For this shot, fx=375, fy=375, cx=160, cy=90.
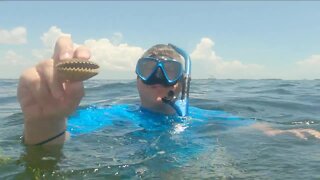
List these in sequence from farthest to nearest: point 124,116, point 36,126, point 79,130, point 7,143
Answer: point 124,116
point 79,130
point 7,143
point 36,126

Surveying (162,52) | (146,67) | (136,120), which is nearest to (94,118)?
(136,120)

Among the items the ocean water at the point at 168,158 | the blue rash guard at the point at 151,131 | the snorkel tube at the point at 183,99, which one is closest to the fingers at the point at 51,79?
the ocean water at the point at 168,158

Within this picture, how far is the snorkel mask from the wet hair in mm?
98

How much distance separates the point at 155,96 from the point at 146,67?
0.40 meters

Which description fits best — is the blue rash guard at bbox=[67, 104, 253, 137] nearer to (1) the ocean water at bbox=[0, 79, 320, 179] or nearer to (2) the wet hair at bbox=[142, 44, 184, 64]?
(1) the ocean water at bbox=[0, 79, 320, 179]

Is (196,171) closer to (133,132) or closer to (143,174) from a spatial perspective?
(143,174)

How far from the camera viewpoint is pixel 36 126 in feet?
8.66

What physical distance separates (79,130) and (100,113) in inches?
30.4

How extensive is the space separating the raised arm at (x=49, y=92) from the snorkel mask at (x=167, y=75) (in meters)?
2.20

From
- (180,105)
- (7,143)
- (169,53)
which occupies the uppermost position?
(169,53)

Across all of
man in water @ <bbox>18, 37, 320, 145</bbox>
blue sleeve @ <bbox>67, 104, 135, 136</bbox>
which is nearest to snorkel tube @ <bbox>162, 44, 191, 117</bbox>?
blue sleeve @ <bbox>67, 104, 135, 136</bbox>

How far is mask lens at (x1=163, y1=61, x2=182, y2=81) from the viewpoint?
15.8ft

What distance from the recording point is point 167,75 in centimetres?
480

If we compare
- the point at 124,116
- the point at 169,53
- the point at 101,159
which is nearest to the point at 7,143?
the point at 101,159
